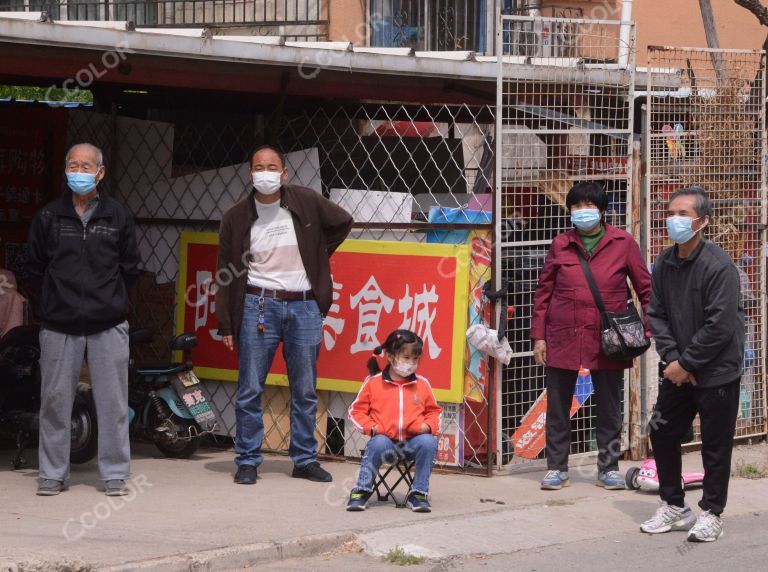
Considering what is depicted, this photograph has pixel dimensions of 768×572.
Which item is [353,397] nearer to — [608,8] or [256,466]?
[256,466]

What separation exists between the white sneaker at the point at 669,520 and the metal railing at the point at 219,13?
11.2 meters

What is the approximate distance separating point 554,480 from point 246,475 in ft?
6.27

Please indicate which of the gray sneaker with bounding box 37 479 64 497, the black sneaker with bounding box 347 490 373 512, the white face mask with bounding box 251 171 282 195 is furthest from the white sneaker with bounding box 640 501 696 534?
the gray sneaker with bounding box 37 479 64 497

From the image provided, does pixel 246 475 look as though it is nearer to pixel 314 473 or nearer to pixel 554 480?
pixel 314 473

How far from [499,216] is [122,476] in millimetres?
2846

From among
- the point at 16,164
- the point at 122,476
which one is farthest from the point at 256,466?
the point at 16,164

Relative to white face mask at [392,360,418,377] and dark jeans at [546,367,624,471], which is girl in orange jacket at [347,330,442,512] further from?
dark jeans at [546,367,624,471]

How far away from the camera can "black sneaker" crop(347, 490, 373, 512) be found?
23.5ft

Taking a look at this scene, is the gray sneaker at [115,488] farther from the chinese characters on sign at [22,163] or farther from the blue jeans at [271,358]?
the chinese characters on sign at [22,163]

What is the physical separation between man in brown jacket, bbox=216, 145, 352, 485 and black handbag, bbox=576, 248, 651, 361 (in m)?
1.68


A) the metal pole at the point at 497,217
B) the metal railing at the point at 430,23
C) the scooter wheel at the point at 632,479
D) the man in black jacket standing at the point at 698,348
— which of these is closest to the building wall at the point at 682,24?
the metal railing at the point at 430,23

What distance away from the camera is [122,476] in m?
7.48

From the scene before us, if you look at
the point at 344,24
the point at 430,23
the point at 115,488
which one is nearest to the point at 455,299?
the point at 115,488

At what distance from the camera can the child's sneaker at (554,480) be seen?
798 cm
